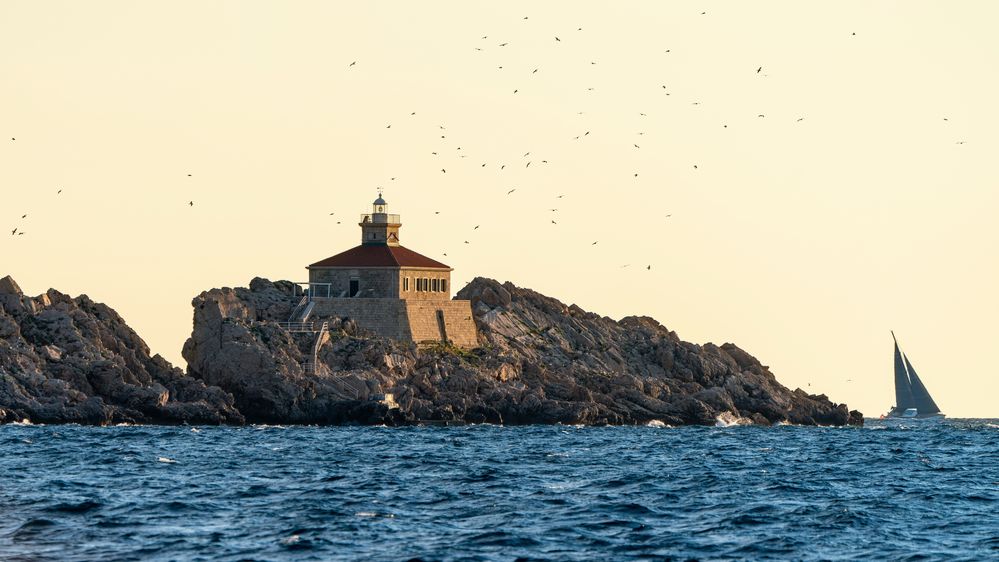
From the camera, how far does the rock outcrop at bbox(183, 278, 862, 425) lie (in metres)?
112

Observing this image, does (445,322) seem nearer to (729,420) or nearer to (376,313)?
(376,313)

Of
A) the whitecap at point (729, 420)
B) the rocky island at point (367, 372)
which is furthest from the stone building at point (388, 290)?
the whitecap at point (729, 420)

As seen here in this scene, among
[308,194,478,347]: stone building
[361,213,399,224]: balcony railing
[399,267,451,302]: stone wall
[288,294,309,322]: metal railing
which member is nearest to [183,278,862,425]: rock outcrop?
[288,294,309,322]: metal railing

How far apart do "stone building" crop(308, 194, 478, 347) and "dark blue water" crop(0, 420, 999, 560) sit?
151ft

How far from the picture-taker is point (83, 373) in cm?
10606

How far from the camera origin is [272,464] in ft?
207

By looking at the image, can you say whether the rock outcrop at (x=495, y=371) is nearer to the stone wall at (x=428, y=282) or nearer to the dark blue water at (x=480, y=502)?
the stone wall at (x=428, y=282)

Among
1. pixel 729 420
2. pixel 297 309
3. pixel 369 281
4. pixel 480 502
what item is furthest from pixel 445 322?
pixel 480 502

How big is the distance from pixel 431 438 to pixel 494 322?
149ft

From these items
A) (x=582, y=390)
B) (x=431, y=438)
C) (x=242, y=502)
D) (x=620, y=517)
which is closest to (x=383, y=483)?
(x=242, y=502)

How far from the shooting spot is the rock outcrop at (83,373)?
4011 inches

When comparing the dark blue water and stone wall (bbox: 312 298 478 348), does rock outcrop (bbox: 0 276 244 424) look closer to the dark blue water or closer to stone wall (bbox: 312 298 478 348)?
stone wall (bbox: 312 298 478 348)

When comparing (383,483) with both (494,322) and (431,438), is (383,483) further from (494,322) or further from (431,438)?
(494,322)

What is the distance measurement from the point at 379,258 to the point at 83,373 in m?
29.9
